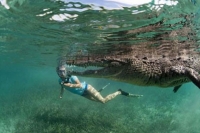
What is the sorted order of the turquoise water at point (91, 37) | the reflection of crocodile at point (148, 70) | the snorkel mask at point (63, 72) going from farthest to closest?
the snorkel mask at point (63, 72)
the turquoise water at point (91, 37)
the reflection of crocodile at point (148, 70)

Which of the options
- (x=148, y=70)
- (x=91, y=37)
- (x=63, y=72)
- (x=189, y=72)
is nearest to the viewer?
(x=189, y=72)

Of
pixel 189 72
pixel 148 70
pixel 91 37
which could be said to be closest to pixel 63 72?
pixel 91 37

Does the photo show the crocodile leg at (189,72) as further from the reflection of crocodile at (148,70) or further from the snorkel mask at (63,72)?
the snorkel mask at (63,72)

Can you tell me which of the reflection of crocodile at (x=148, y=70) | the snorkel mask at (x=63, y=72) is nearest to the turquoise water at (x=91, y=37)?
the reflection of crocodile at (x=148, y=70)

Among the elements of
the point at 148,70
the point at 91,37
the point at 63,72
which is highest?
the point at 91,37

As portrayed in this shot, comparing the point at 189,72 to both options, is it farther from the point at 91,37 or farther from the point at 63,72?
the point at 91,37

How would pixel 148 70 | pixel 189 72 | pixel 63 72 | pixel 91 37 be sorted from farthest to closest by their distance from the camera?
1. pixel 91 37
2. pixel 63 72
3. pixel 148 70
4. pixel 189 72

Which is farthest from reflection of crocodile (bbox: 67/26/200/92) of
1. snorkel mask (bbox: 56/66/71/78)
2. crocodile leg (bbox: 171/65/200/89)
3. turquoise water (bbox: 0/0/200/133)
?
turquoise water (bbox: 0/0/200/133)

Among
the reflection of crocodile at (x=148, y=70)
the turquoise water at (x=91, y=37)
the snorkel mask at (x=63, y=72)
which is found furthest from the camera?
the snorkel mask at (x=63, y=72)

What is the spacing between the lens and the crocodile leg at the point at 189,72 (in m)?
6.03

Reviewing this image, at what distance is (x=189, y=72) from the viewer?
647 cm

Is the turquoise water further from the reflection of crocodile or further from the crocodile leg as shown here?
the crocodile leg

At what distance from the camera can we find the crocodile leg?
6025mm

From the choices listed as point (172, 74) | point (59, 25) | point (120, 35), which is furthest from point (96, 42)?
point (172, 74)
